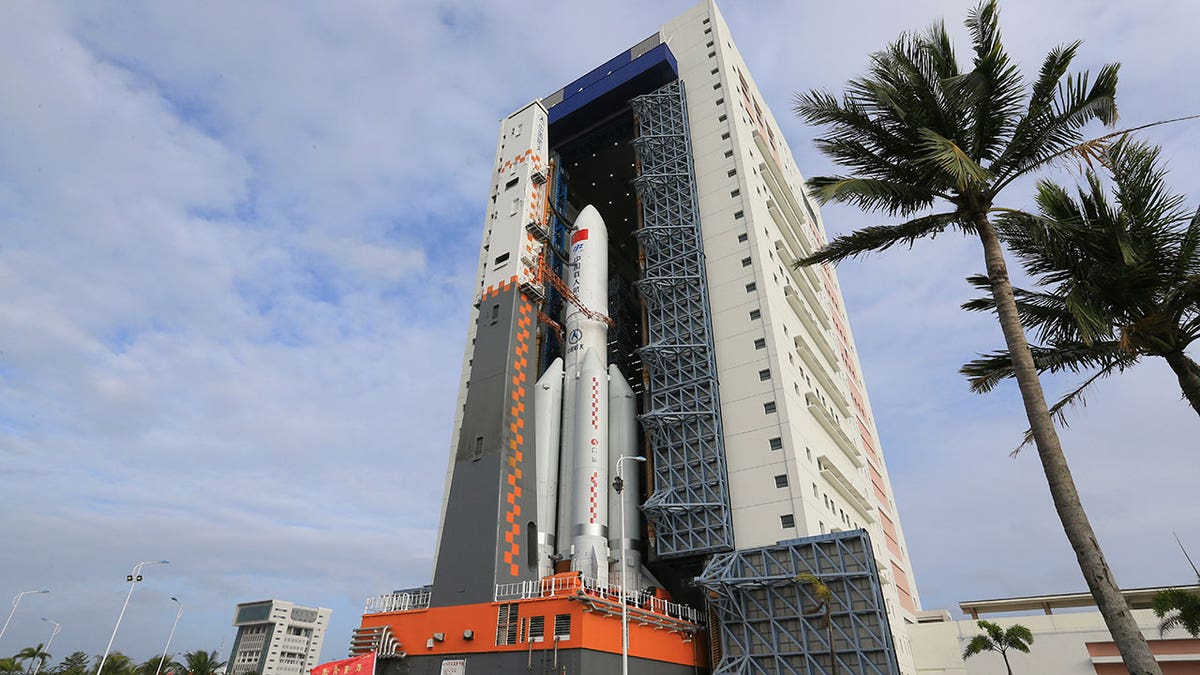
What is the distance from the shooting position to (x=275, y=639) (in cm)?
13000

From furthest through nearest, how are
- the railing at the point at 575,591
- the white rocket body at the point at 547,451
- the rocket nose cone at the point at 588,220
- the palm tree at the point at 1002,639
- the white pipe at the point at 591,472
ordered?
the rocket nose cone at the point at 588,220
the palm tree at the point at 1002,639
the white rocket body at the point at 547,451
the white pipe at the point at 591,472
the railing at the point at 575,591

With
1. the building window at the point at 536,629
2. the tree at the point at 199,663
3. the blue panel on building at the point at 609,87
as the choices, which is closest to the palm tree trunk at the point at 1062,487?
the building window at the point at 536,629

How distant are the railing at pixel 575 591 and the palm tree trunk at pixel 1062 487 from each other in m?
16.3

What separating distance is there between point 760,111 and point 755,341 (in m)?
27.2

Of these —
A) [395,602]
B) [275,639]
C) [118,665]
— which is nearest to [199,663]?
[118,665]

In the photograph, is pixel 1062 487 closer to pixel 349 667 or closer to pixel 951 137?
pixel 951 137

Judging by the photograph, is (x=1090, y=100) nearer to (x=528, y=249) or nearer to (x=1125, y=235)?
(x=1125, y=235)

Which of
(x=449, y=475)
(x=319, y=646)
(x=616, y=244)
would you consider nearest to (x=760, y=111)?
(x=616, y=244)

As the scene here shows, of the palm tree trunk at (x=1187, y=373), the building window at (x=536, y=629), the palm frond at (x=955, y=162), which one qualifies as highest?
the palm frond at (x=955, y=162)

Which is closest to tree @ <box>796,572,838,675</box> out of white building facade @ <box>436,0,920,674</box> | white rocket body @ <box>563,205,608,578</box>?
white building facade @ <box>436,0,920,674</box>

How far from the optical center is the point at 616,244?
185ft

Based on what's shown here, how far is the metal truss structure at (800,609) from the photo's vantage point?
26.4 metres

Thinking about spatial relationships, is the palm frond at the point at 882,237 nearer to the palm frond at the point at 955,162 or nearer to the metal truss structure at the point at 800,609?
the palm frond at the point at 955,162

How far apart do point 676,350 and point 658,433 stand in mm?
4947
